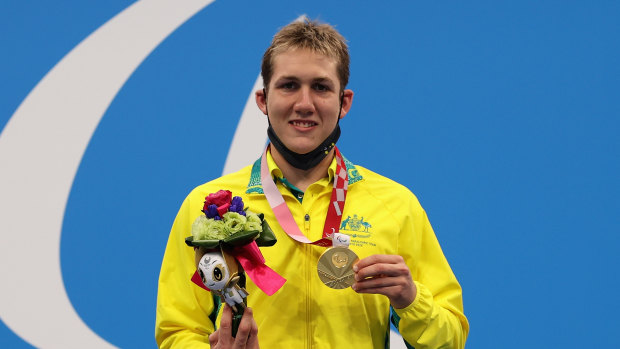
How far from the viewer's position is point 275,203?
1.67 m

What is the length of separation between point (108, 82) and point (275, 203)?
1.35 m

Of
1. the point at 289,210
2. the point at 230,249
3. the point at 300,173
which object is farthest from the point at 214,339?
the point at 300,173

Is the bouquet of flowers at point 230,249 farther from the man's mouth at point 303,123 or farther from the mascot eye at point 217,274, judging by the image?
the man's mouth at point 303,123

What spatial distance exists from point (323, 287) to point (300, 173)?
0.30m

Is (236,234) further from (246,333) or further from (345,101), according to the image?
(345,101)

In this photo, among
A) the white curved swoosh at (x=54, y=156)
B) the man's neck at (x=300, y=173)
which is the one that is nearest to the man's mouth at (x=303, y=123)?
the man's neck at (x=300, y=173)

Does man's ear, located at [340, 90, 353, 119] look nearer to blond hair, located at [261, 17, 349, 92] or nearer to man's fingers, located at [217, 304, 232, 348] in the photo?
blond hair, located at [261, 17, 349, 92]

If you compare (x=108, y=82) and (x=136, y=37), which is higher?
(x=136, y=37)

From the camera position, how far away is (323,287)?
63.7 inches

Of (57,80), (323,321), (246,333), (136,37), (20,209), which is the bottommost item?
(246,333)

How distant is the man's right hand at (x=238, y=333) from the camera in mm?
1336

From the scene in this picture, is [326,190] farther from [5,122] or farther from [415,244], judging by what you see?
[5,122]

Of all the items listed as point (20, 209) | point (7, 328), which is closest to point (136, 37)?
point (20, 209)

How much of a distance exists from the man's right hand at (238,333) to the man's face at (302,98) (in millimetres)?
480
